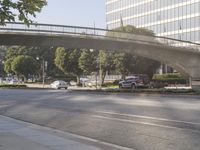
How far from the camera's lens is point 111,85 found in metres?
80.0

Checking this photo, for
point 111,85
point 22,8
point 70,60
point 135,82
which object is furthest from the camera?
point 70,60

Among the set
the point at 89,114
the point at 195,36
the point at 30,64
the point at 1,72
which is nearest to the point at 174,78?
the point at 195,36

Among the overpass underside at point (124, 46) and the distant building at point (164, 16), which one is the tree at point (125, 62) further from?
the distant building at point (164, 16)

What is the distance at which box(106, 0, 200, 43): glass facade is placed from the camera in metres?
109

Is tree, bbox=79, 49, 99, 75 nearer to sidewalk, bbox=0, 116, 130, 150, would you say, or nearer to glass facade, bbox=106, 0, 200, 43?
glass facade, bbox=106, 0, 200, 43

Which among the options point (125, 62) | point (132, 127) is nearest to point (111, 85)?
point (125, 62)

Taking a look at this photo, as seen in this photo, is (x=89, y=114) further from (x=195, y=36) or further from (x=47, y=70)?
(x=47, y=70)

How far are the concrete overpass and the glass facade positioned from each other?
3285 centimetres

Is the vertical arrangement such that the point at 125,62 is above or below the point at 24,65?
below

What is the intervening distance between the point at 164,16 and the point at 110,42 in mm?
56267

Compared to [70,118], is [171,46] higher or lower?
higher

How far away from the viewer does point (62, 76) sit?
126875mm

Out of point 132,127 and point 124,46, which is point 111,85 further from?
point 132,127

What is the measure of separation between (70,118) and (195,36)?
303ft
